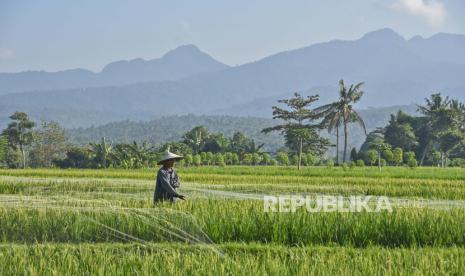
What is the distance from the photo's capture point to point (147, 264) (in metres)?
6.17

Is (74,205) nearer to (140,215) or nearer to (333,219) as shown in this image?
(140,215)

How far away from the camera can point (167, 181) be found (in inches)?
347

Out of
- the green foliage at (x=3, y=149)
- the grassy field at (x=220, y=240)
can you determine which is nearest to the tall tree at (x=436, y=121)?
the green foliage at (x=3, y=149)

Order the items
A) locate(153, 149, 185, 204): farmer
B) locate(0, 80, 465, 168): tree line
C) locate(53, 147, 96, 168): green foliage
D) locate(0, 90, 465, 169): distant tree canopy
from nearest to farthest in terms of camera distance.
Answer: locate(153, 149, 185, 204): farmer < locate(0, 90, 465, 169): distant tree canopy < locate(0, 80, 465, 168): tree line < locate(53, 147, 96, 168): green foliage

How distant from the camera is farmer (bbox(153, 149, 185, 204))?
8.81 m

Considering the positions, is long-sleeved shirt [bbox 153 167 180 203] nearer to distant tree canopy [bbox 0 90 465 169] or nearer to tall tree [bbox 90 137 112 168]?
distant tree canopy [bbox 0 90 465 169]

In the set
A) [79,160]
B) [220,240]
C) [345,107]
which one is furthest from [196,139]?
[220,240]

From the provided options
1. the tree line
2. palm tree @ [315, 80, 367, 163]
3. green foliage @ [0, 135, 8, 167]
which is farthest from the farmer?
palm tree @ [315, 80, 367, 163]

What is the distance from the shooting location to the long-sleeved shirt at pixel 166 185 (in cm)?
881

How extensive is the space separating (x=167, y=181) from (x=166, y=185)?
0.06m

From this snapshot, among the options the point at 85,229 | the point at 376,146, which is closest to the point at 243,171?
the point at 376,146

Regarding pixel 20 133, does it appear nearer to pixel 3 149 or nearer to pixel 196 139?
pixel 3 149

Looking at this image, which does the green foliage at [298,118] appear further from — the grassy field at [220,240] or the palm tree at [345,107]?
the grassy field at [220,240]

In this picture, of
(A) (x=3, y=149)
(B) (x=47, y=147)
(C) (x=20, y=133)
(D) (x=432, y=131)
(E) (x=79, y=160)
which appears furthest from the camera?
(B) (x=47, y=147)
